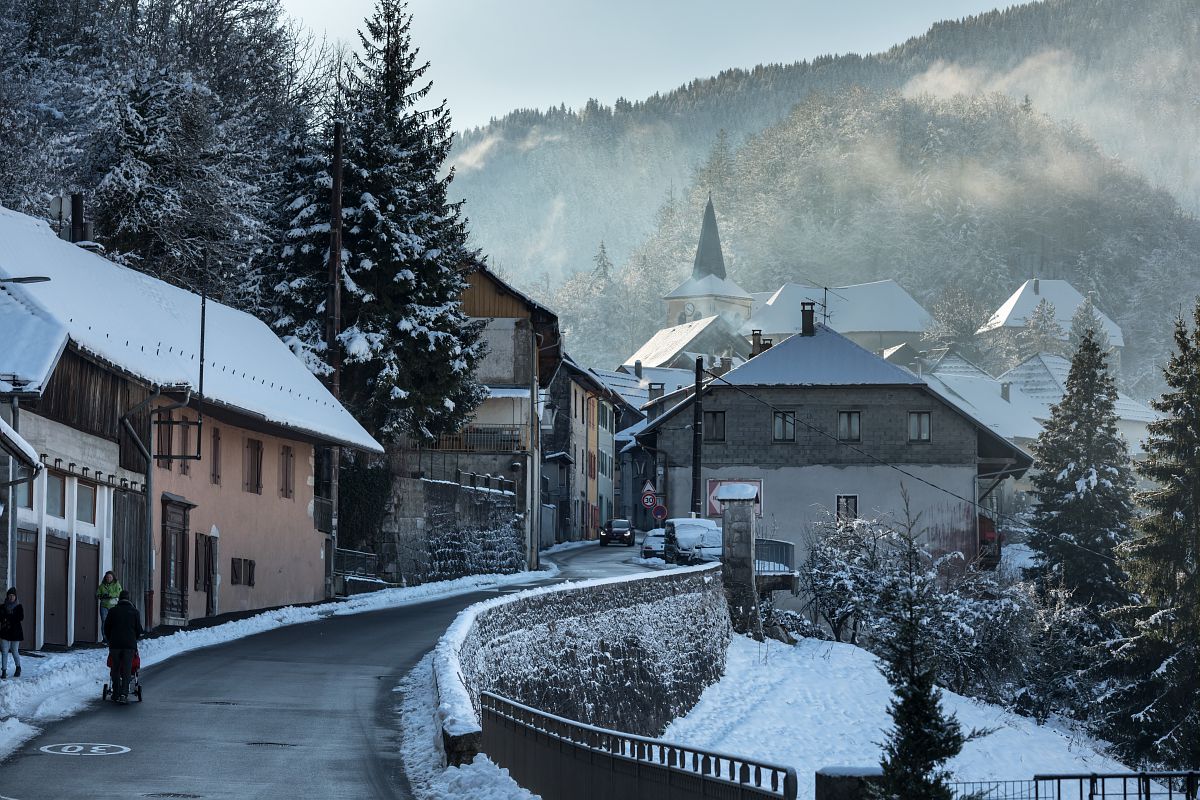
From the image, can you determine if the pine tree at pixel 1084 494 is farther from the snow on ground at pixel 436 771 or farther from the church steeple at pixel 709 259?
the church steeple at pixel 709 259

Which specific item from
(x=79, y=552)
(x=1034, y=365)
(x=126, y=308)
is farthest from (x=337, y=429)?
(x=1034, y=365)

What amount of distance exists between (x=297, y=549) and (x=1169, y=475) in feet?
79.8

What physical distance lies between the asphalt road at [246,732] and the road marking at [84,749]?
76mm

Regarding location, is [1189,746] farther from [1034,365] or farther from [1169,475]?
[1034,365]

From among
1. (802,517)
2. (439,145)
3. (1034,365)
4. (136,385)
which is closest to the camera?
(136,385)

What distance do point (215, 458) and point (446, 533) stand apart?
517 inches

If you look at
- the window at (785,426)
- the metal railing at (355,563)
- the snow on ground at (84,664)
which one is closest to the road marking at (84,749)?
the snow on ground at (84,664)

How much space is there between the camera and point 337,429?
125ft

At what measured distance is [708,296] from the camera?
189 m

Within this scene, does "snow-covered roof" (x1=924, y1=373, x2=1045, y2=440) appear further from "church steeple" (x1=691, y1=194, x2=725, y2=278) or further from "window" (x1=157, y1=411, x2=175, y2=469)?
"window" (x1=157, y1=411, x2=175, y2=469)

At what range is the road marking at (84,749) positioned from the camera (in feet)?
49.3

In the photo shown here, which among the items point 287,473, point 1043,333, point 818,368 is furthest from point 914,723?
point 1043,333

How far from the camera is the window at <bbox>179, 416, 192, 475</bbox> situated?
31.4 m

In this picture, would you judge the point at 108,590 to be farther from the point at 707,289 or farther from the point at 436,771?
the point at 707,289
